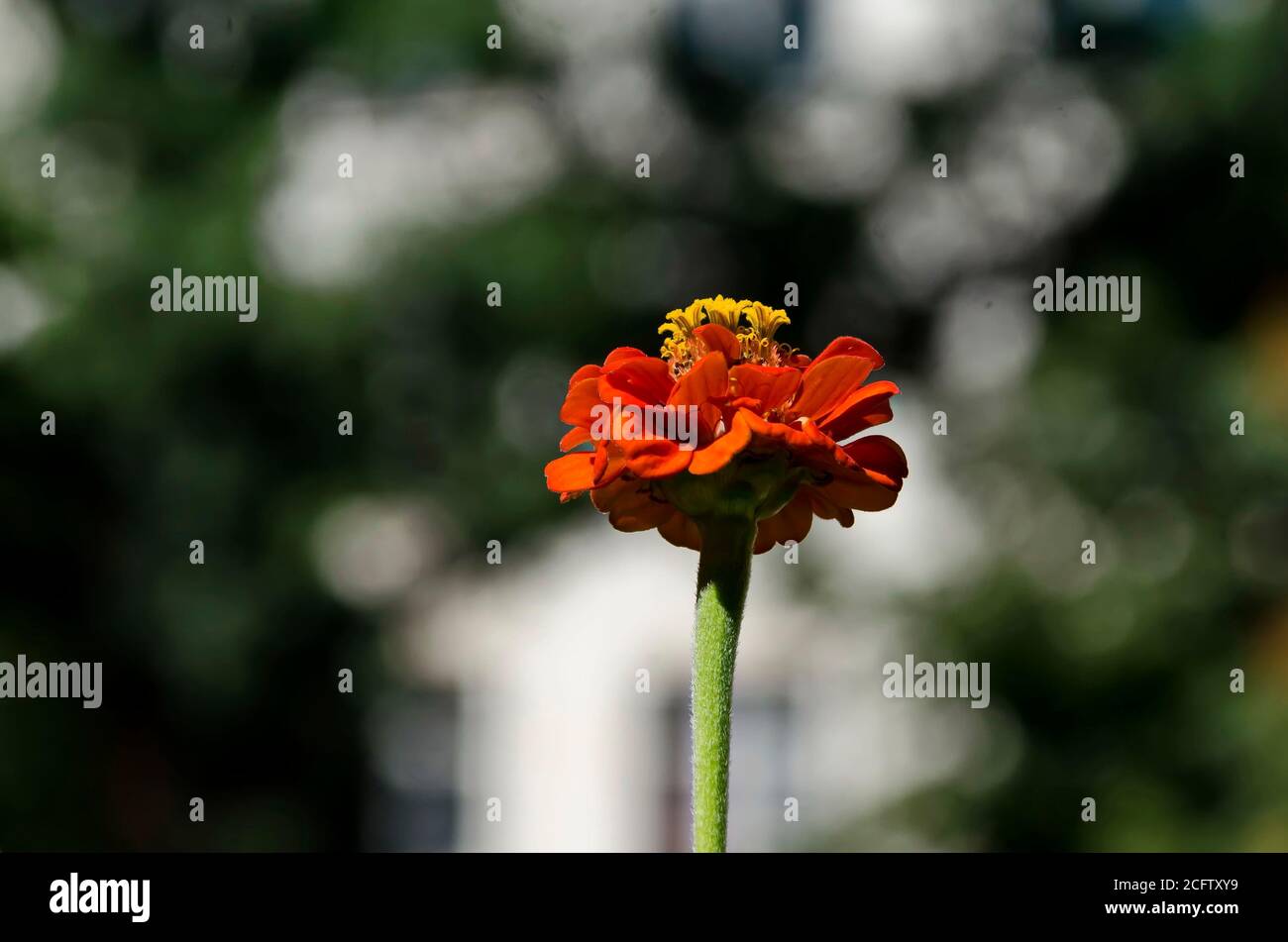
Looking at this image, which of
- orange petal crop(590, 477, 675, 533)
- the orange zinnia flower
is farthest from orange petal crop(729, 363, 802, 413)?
orange petal crop(590, 477, 675, 533)

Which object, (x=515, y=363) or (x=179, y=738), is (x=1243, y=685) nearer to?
(x=515, y=363)

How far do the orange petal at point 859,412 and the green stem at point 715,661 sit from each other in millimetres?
85

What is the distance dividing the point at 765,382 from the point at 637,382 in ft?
0.30

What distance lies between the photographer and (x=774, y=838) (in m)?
5.67

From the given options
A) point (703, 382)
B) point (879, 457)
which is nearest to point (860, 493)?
point (879, 457)

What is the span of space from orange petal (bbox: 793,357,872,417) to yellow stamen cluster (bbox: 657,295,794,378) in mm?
53

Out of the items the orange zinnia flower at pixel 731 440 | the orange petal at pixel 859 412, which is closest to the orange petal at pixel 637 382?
the orange zinnia flower at pixel 731 440

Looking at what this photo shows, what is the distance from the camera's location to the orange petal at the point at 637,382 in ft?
3.44

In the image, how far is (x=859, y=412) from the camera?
1.11 m

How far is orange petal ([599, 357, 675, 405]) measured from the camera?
3.44ft

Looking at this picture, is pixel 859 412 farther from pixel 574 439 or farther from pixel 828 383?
pixel 574 439
